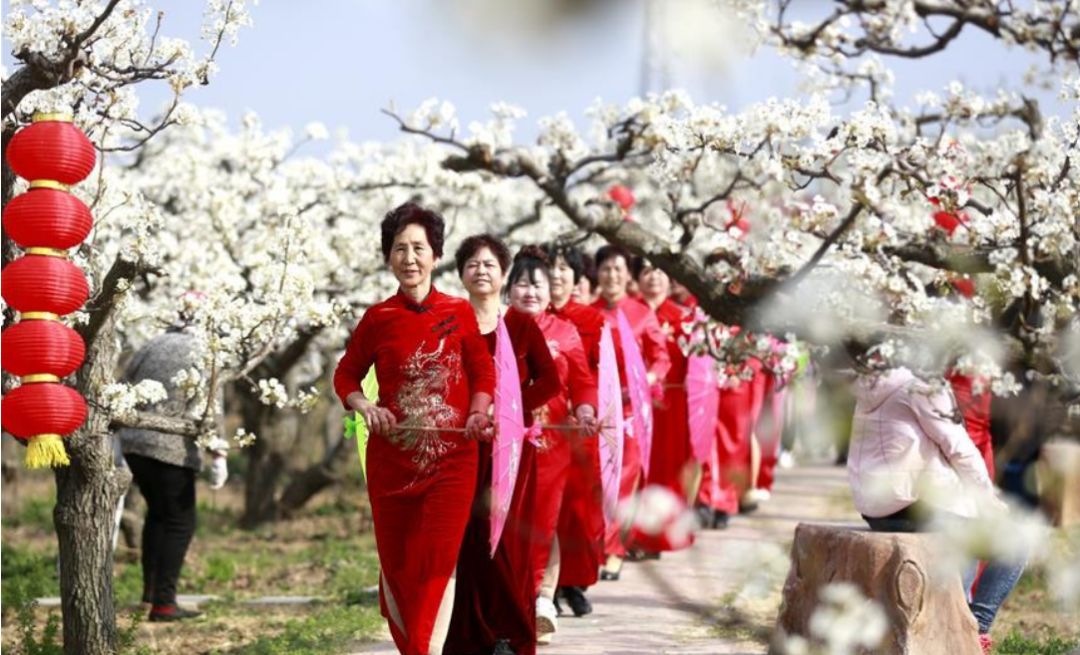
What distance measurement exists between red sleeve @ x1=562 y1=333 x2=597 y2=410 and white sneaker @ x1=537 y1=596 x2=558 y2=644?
3.02ft

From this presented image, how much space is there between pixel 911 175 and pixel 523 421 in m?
2.08

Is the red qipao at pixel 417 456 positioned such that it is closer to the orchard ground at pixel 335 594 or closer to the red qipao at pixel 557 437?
the orchard ground at pixel 335 594

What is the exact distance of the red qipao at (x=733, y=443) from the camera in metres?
12.3

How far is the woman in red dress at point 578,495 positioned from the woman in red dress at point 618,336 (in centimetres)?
30

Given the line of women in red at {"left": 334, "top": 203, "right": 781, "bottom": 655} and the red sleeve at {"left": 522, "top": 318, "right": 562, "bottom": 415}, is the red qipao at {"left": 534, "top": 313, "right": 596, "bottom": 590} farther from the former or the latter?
the red sleeve at {"left": 522, "top": 318, "right": 562, "bottom": 415}

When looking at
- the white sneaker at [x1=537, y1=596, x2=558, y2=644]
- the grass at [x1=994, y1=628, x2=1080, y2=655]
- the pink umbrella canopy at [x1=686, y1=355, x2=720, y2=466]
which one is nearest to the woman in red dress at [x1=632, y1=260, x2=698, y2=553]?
the pink umbrella canopy at [x1=686, y1=355, x2=720, y2=466]

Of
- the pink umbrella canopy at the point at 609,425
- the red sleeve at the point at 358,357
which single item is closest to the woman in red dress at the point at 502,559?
the pink umbrella canopy at the point at 609,425

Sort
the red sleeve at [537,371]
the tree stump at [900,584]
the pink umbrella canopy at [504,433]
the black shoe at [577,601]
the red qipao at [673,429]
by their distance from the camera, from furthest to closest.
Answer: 1. the red qipao at [673,429]
2. the black shoe at [577,601]
3. the red sleeve at [537,371]
4. the pink umbrella canopy at [504,433]
5. the tree stump at [900,584]

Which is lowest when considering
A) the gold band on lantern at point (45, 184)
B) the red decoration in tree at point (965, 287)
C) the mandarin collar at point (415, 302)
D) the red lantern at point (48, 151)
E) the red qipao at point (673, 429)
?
the red qipao at point (673, 429)

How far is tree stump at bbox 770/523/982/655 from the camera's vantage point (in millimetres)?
5871

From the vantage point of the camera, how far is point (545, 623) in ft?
24.2

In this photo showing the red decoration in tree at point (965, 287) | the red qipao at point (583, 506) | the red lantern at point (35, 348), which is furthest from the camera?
the red qipao at point (583, 506)

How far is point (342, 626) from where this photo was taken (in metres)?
7.90

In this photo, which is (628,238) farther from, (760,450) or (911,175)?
(760,450)
